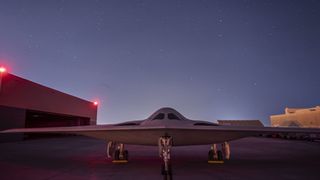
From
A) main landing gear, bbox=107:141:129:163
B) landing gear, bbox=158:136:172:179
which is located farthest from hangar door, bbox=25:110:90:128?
landing gear, bbox=158:136:172:179

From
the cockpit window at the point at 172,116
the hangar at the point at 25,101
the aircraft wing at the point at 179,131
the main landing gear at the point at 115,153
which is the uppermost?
the hangar at the point at 25,101

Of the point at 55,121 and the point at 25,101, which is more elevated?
the point at 25,101

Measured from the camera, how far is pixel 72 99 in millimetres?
32750

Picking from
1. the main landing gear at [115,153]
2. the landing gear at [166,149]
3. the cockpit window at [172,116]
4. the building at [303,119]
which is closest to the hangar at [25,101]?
the main landing gear at [115,153]

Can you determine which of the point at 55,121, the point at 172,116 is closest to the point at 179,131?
the point at 172,116

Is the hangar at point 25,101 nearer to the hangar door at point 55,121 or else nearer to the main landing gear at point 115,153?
the hangar door at point 55,121

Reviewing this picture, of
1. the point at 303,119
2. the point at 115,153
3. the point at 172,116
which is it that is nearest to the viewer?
the point at 172,116

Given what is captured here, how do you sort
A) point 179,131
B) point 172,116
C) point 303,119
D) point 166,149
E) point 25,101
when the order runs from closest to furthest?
point 179,131 < point 166,149 < point 172,116 < point 25,101 < point 303,119

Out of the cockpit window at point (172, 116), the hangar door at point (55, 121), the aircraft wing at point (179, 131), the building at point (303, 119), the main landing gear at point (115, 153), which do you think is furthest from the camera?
the building at point (303, 119)

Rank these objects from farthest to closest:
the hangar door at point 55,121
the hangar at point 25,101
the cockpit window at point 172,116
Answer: the hangar door at point 55,121 < the hangar at point 25,101 < the cockpit window at point 172,116

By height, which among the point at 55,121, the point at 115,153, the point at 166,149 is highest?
the point at 55,121

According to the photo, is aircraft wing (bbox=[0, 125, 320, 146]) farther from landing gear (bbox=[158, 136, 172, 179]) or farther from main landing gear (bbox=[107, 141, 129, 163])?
main landing gear (bbox=[107, 141, 129, 163])

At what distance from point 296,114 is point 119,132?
A: 1949 inches

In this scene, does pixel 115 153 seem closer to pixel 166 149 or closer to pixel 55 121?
pixel 166 149
